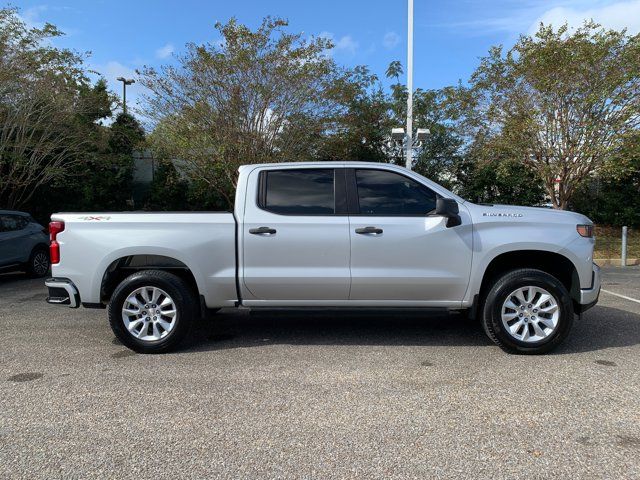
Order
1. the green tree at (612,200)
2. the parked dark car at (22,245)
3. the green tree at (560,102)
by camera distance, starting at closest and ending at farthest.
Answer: the parked dark car at (22,245) → the green tree at (560,102) → the green tree at (612,200)

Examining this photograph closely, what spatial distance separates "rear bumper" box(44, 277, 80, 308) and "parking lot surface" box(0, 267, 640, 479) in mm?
530

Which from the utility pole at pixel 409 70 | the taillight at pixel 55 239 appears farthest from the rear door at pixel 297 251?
the utility pole at pixel 409 70

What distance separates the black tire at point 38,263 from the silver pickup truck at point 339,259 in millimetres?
6805

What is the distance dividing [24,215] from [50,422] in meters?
9.28

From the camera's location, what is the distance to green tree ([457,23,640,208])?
43.2ft

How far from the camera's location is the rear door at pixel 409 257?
4.88 meters

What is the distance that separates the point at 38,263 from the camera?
11.0 metres

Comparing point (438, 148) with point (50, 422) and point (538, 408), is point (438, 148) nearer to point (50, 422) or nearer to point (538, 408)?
point (538, 408)

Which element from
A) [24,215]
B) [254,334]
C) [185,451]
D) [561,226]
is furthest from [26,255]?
[561,226]

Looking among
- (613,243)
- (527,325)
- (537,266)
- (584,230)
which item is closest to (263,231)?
(527,325)

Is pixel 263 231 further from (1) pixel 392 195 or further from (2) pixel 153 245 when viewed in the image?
(1) pixel 392 195

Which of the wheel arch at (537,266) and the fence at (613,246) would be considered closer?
the wheel arch at (537,266)

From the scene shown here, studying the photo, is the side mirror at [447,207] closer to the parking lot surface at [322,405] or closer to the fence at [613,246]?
the parking lot surface at [322,405]

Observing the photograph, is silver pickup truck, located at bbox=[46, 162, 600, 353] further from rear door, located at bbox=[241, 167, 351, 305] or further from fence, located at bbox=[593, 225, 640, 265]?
fence, located at bbox=[593, 225, 640, 265]
